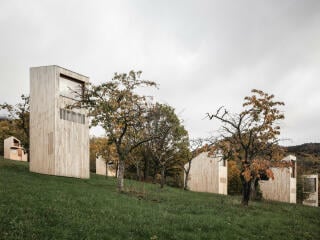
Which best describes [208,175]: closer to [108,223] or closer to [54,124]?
[54,124]

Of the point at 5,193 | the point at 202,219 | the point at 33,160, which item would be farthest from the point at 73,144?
the point at 202,219

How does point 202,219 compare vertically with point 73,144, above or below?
below

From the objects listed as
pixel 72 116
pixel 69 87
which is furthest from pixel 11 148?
pixel 69 87

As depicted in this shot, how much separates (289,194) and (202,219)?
47.9m

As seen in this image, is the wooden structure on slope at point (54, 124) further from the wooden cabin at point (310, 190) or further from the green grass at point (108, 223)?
the wooden cabin at point (310, 190)

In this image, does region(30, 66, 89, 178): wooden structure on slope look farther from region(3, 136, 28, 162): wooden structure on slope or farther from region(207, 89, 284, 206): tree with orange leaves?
region(3, 136, 28, 162): wooden structure on slope

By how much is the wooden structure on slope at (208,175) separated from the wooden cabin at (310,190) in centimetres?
1710

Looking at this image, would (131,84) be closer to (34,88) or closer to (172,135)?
(34,88)

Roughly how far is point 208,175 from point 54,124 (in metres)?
34.2

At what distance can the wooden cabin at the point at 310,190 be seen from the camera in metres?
67.7

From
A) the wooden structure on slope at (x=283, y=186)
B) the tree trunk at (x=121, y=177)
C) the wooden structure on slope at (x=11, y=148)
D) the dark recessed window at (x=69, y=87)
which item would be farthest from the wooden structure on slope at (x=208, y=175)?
the wooden structure on slope at (x=11, y=148)

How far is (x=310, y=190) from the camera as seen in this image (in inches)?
2689

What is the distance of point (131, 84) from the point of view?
30859 mm

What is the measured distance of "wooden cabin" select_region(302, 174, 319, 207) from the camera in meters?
67.7
